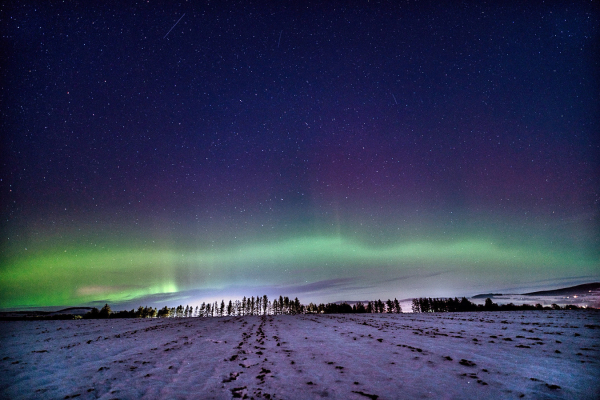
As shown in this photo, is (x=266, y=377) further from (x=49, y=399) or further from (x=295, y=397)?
(x=49, y=399)

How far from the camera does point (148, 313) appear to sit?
138m

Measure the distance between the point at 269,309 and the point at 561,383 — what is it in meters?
198

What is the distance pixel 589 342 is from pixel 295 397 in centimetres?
1759

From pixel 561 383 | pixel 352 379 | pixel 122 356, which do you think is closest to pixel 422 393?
pixel 352 379

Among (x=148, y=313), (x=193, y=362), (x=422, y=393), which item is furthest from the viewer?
(x=148, y=313)

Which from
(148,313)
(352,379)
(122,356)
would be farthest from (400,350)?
(148,313)

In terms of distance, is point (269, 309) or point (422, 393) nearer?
point (422, 393)

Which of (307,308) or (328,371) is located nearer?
(328,371)

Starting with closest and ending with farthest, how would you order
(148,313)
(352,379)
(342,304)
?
(352,379) → (148,313) → (342,304)

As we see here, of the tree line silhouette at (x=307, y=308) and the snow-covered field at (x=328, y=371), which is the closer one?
the snow-covered field at (x=328, y=371)

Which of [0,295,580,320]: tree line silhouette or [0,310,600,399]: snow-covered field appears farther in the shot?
[0,295,580,320]: tree line silhouette

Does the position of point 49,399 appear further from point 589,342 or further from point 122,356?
point 589,342

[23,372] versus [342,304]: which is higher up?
[23,372]

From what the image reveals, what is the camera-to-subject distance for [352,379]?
9.13 m
